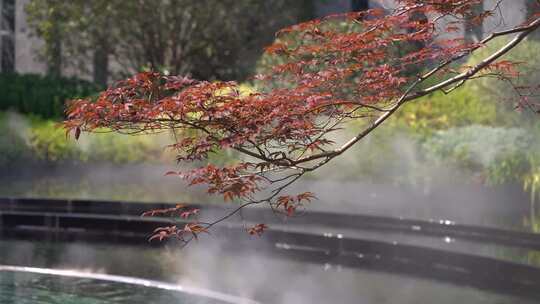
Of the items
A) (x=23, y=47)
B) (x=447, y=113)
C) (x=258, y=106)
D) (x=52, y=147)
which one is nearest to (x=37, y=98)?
(x=52, y=147)

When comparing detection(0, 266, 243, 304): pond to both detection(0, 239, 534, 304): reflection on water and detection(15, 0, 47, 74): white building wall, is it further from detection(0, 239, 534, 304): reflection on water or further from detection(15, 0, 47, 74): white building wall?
detection(15, 0, 47, 74): white building wall

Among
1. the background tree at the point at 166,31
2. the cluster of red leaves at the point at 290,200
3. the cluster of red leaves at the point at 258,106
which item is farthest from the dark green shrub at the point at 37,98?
the cluster of red leaves at the point at 258,106

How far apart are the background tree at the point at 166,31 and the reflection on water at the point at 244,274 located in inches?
473

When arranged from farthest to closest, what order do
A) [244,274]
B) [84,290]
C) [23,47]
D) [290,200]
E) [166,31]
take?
[23,47]
[166,31]
[244,274]
[84,290]
[290,200]

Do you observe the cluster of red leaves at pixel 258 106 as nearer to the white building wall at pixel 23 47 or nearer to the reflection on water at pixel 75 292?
the reflection on water at pixel 75 292

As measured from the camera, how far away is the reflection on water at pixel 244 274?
8.13 meters

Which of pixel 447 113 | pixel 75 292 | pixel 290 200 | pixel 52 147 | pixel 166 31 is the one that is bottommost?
pixel 75 292

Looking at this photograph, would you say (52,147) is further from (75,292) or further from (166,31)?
(75,292)

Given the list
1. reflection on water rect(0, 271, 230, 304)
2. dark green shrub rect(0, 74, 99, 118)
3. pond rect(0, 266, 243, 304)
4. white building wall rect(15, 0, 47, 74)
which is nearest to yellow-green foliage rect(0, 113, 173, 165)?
dark green shrub rect(0, 74, 99, 118)

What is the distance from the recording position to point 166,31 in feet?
73.4

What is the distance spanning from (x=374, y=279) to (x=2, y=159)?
898 centimetres

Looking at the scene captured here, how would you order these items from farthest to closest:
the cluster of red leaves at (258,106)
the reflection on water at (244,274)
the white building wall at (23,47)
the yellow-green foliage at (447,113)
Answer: the white building wall at (23,47)
the yellow-green foliage at (447,113)
the reflection on water at (244,274)
the cluster of red leaves at (258,106)

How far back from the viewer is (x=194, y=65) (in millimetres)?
23094

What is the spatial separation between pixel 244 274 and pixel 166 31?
14.0m
